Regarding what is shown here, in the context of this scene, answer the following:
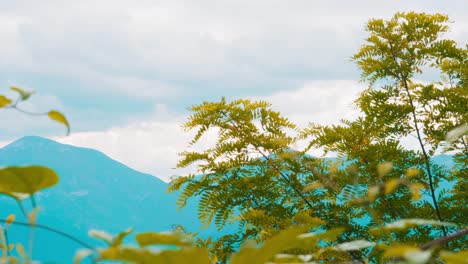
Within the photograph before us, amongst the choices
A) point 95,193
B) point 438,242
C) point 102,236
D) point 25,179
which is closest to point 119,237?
point 102,236

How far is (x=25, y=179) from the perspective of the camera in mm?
605

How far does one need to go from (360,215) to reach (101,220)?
384 ft

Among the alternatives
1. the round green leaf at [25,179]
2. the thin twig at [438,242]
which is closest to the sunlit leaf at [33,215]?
the round green leaf at [25,179]

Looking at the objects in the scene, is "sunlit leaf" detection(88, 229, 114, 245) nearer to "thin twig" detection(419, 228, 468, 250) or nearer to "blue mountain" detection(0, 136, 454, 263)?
"thin twig" detection(419, 228, 468, 250)

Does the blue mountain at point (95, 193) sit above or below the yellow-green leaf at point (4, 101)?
above

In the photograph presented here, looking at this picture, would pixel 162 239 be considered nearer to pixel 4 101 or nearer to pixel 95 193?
pixel 4 101

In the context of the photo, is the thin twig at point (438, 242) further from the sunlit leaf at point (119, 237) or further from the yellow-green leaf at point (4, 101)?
the yellow-green leaf at point (4, 101)

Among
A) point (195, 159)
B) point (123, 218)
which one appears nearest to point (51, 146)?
point (123, 218)

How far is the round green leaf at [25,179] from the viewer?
0.59 metres

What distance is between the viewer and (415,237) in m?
4.27

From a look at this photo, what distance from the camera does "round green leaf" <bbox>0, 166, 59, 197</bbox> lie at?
23.1 inches

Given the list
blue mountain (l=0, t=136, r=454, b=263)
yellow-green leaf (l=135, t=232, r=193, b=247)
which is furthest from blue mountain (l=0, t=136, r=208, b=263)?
yellow-green leaf (l=135, t=232, r=193, b=247)

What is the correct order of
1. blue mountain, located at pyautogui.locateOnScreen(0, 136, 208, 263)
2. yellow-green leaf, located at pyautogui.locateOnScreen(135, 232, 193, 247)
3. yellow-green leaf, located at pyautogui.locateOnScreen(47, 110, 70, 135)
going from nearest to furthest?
yellow-green leaf, located at pyautogui.locateOnScreen(135, 232, 193, 247) < yellow-green leaf, located at pyautogui.locateOnScreen(47, 110, 70, 135) < blue mountain, located at pyautogui.locateOnScreen(0, 136, 208, 263)

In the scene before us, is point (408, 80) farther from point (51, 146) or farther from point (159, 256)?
point (51, 146)
